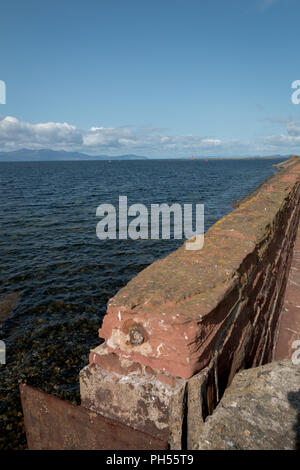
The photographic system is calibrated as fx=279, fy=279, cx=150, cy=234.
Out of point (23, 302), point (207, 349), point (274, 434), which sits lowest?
point (23, 302)

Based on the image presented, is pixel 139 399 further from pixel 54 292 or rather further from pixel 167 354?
pixel 54 292

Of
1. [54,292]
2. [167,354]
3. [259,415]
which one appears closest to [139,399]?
[167,354]

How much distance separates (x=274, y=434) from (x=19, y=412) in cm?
432

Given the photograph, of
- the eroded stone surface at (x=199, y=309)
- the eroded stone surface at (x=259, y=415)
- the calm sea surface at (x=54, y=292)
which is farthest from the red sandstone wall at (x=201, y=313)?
the calm sea surface at (x=54, y=292)

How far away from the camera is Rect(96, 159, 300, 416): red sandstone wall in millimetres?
1381

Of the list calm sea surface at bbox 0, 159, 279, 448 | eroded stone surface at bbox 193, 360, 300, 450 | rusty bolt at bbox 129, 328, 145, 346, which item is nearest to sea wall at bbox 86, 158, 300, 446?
rusty bolt at bbox 129, 328, 145, 346

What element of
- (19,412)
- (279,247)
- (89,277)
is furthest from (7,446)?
(89,277)

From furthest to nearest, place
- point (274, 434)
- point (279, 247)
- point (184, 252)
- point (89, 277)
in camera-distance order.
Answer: point (89, 277) → point (279, 247) → point (184, 252) → point (274, 434)

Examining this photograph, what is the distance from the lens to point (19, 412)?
167 inches

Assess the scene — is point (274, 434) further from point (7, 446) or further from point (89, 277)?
point (89, 277)

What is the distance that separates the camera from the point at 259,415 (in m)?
1.35

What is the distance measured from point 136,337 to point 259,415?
2.28 ft

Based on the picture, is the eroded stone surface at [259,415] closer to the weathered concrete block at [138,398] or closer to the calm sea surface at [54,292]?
the weathered concrete block at [138,398]

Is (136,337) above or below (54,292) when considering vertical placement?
above
